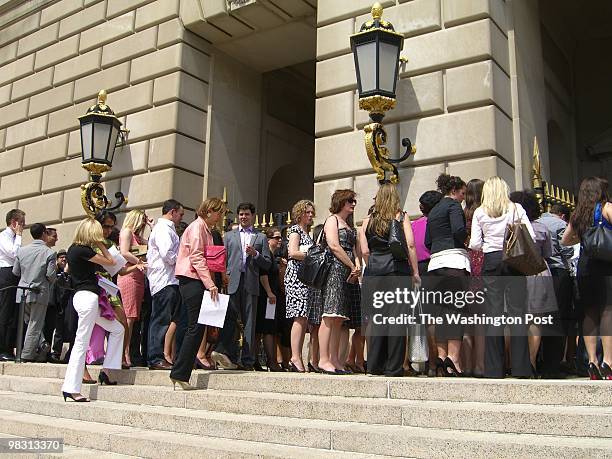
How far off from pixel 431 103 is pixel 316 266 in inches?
124

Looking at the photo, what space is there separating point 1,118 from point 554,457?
44.4 ft

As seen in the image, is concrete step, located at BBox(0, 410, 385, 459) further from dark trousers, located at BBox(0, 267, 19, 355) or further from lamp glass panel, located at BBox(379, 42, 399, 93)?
lamp glass panel, located at BBox(379, 42, 399, 93)

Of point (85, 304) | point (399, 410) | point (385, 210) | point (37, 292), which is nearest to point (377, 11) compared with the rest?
point (385, 210)

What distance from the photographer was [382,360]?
5.73 meters

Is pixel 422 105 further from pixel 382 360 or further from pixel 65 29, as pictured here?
pixel 65 29

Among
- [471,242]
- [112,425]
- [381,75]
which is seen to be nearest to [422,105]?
[381,75]

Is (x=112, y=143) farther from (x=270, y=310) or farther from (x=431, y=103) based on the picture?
(x=431, y=103)

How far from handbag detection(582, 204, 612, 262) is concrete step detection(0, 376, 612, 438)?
4.88 ft

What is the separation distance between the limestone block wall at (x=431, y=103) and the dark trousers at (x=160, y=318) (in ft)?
8.80

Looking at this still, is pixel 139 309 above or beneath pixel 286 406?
above

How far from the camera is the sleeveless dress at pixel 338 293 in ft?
19.9

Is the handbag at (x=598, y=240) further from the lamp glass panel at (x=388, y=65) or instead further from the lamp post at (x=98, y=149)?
the lamp post at (x=98, y=149)

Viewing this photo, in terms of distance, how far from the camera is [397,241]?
557 cm

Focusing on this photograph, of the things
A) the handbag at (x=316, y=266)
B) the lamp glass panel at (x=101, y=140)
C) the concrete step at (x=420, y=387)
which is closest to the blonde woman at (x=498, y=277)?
the concrete step at (x=420, y=387)
